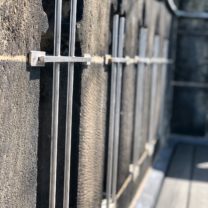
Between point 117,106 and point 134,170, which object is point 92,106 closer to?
point 117,106

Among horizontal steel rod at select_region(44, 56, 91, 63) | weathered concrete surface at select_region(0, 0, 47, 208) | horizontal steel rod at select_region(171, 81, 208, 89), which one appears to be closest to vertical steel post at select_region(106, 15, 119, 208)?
horizontal steel rod at select_region(44, 56, 91, 63)

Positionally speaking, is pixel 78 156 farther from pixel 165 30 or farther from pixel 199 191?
pixel 165 30

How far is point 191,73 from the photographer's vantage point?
1484cm

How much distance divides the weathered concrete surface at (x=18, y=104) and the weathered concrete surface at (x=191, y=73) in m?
11.8

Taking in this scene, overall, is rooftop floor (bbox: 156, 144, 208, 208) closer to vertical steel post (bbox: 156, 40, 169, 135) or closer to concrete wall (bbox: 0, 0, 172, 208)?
vertical steel post (bbox: 156, 40, 169, 135)

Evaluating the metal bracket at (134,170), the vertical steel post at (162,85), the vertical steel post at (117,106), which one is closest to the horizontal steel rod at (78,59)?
the vertical steel post at (117,106)

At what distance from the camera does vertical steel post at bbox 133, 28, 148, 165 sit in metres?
8.03

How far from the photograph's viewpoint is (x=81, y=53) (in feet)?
13.9

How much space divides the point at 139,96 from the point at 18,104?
17.4ft

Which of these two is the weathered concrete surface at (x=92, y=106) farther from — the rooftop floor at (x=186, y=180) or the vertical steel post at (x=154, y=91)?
the vertical steel post at (x=154, y=91)

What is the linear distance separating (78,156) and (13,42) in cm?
169

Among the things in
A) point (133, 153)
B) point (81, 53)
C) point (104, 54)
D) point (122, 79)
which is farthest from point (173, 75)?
point (81, 53)

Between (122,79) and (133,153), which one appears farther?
(133,153)

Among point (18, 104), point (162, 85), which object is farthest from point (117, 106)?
point (162, 85)
